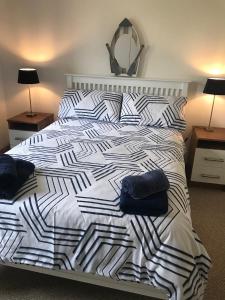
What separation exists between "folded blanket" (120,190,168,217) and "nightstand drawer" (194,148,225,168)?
4.92ft

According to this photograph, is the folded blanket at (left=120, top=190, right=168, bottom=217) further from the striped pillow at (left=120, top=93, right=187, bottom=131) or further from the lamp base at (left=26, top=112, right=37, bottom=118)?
the lamp base at (left=26, top=112, right=37, bottom=118)

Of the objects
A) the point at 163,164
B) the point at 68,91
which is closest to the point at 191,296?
the point at 163,164

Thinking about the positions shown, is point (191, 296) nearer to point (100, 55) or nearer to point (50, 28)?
point (100, 55)

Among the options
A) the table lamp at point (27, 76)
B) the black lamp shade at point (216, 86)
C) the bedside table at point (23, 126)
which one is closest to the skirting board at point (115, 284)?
the bedside table at point (23, 126)

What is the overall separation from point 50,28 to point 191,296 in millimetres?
3004

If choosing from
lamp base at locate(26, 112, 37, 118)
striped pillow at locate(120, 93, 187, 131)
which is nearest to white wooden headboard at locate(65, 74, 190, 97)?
striped pillow at locate(120, 93, 187, 131)

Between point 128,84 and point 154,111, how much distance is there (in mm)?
562

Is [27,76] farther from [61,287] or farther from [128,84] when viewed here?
[61,287]

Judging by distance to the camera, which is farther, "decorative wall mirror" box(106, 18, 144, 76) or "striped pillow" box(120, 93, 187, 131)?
"decorative wall mirror" box(106, 18, 144, 76)

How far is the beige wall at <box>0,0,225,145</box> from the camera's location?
106 inches

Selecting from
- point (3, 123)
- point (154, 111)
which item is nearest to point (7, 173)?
point (154, 111)

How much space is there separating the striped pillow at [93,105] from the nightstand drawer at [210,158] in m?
0.94

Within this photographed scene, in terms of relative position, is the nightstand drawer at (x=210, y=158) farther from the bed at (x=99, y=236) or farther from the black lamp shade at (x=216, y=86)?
the bed at (x=99, y=236)

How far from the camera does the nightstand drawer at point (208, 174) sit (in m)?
2.69
